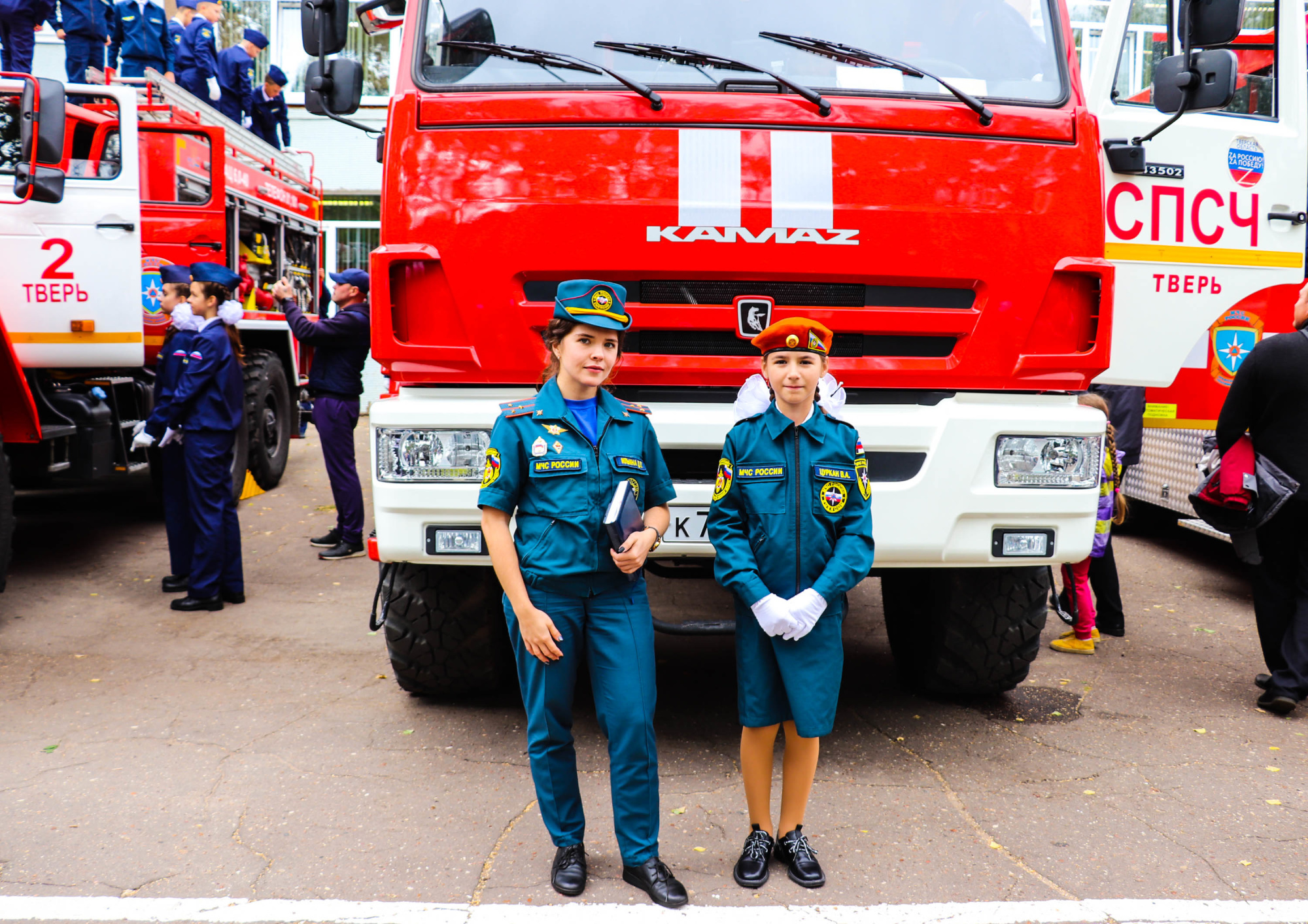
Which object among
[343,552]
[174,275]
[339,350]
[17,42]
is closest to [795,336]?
[174,275]

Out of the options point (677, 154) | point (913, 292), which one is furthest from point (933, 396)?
point (677, 154)

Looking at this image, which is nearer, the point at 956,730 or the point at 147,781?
the point at 147,781

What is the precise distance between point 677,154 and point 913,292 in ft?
2.94

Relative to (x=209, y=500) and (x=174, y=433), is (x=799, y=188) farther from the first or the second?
(x=174, y=433)

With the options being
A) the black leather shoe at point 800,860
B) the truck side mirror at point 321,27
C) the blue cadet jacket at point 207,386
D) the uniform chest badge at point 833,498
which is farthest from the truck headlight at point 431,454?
the blue cadet jacket at point 207,386

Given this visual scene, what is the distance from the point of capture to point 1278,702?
4.63 meters

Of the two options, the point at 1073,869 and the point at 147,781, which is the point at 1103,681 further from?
the point at 147,781

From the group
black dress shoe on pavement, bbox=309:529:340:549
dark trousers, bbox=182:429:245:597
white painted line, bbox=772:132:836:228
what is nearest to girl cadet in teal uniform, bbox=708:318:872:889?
white painted line, bbox=772:132:836:228

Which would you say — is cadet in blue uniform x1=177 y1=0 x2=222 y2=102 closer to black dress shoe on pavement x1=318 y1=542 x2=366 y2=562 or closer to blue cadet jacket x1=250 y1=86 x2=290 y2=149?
blue cadet jacket x1=250 y1=86 x2=290 y2=149

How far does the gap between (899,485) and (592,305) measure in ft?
4.23

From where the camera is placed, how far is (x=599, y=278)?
11.9 ft

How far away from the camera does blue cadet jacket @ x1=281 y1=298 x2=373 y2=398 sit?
24.0ft

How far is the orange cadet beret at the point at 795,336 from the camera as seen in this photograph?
9.82ft

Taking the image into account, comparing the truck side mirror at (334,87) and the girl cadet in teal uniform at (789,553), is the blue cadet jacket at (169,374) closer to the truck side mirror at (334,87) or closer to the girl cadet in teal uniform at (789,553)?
the truck side mirror at (334,87)
